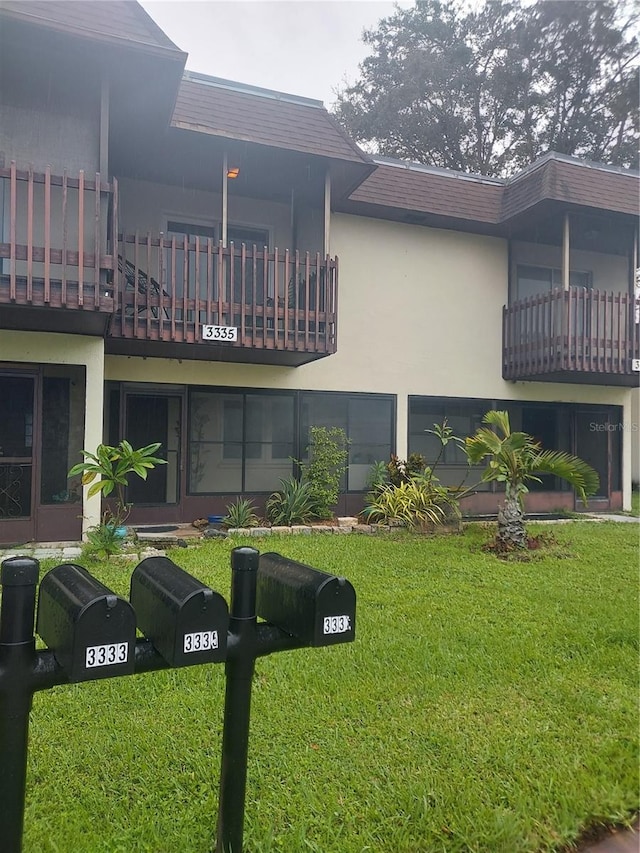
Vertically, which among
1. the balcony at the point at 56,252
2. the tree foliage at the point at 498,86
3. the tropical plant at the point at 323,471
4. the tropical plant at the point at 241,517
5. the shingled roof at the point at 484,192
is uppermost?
the tree foliage at the point at 498,86

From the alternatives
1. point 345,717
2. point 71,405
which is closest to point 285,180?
point 71,405

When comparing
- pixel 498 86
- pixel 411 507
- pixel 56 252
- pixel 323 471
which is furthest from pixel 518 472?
pixel 498 86

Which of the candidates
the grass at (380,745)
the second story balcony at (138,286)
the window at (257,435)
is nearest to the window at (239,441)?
the window at (257,435)

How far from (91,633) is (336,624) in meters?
Result: 0.64

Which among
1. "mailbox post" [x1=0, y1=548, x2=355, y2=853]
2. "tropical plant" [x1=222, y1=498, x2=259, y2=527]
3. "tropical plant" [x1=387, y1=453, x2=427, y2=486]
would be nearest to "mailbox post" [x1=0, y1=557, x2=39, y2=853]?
"mailbox post" [x1=0, y1=548, x2=355, y2=853]

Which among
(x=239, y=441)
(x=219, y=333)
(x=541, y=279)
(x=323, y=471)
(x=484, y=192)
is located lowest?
(x=323, y=471)

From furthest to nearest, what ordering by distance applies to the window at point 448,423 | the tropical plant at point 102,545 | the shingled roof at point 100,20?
the window at point 448,423 → the tropical plant at point 102,545 → the shingled roof at point 100,20

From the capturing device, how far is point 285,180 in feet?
28.9

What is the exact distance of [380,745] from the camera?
2572 millimetres

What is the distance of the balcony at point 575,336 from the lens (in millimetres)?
9555

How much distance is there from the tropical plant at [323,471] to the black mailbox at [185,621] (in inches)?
283

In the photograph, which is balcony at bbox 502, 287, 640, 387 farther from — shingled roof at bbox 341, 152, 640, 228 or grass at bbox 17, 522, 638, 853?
grass at bbox 17, 522, 638, 853

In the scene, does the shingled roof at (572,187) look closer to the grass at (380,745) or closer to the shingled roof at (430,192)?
the shingled roof at (430,192)

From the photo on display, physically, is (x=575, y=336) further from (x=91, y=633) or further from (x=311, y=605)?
(x=91, y=633)
